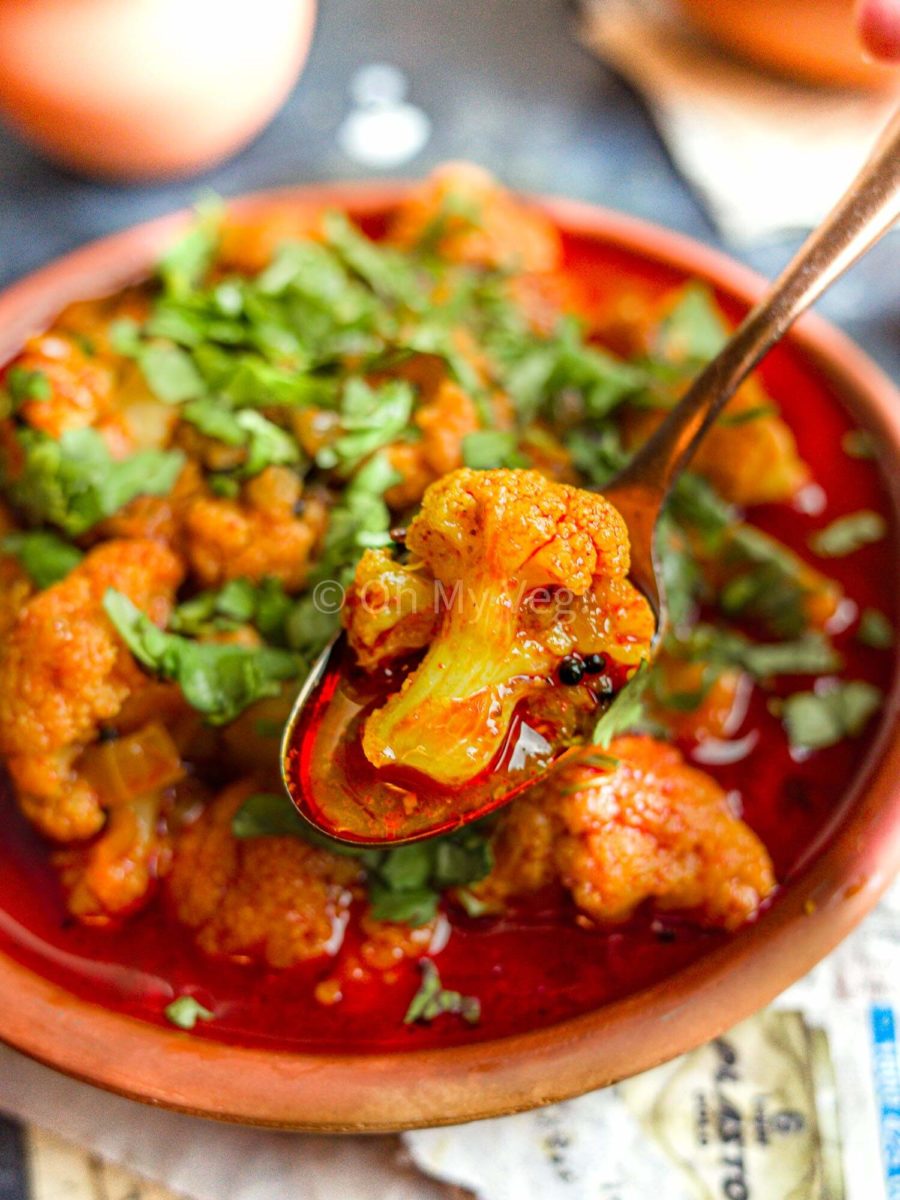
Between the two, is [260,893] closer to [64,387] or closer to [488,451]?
[488,451]

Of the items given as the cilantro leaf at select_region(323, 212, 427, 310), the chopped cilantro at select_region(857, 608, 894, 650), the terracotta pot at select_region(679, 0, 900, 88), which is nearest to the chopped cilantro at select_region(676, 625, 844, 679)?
the chopped cilantro at select_region(857, 608, 894, 650)

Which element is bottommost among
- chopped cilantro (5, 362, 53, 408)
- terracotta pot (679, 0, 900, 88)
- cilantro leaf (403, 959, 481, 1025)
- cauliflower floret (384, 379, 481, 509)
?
cilantro leaf (403, 959, 481, 1025)

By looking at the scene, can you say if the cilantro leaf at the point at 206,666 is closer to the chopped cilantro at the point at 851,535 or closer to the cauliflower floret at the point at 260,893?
the cauliflower floret at the point at 260,893

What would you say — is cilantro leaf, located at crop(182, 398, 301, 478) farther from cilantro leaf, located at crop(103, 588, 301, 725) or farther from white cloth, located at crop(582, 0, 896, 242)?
white cloth, located at crop(582, 0, 896, 242)

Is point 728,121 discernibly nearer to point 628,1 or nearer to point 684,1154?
point 628,1

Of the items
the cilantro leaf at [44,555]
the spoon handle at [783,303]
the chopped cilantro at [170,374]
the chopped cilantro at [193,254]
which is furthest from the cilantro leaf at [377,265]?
the cilantro leaf at [44,555]
